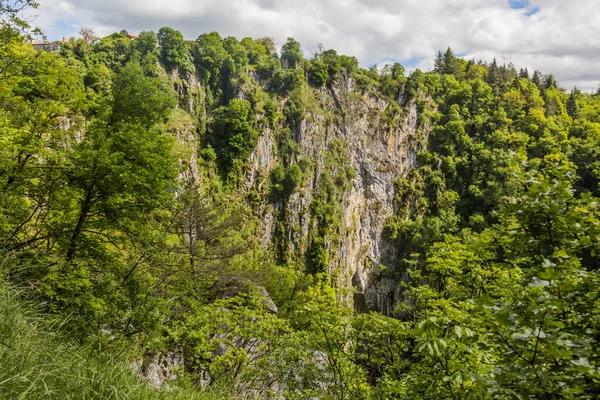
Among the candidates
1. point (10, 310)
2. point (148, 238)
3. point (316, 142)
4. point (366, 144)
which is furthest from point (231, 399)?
point (366, 144)

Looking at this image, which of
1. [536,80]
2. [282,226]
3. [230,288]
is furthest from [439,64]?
[230,288]

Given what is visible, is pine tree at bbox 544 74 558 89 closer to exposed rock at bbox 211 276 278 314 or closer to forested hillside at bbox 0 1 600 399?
forested hillside at bbox 0 1 600 399

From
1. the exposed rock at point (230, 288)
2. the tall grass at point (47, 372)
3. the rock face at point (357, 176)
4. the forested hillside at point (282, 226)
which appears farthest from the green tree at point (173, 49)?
the tall grass at point (47, 372)

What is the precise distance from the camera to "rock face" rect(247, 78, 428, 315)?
3141 cm

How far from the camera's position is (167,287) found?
9.56m

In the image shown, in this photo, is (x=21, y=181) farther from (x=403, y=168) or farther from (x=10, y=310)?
(x=403, y=168)

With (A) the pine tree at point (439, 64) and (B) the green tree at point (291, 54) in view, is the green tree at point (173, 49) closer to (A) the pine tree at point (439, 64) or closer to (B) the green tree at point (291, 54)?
(B) the green tree at point (291, 54)

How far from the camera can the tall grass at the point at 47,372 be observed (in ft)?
6.46

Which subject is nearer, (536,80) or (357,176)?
(357,176)

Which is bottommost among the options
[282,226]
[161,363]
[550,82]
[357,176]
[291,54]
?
[161,363]

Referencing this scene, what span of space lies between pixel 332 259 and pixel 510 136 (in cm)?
2897

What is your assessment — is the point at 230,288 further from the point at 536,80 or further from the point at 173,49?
the point at 536,80

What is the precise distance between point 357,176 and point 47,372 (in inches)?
1412

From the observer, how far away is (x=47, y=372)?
2.00 metres
